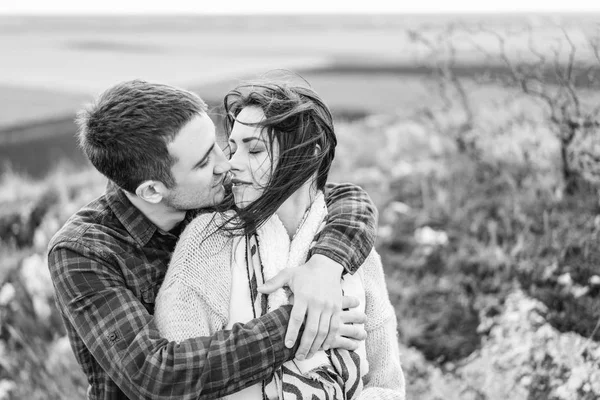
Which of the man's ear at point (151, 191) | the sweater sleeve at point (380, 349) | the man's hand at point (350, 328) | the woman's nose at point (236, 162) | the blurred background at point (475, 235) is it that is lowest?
the blurred background at point (475, 235)

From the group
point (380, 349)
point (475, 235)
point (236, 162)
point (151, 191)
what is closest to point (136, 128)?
point (151, 191)

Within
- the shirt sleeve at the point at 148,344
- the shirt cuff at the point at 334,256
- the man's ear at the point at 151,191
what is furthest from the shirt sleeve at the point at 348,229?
the man's ear at the point at 151,191

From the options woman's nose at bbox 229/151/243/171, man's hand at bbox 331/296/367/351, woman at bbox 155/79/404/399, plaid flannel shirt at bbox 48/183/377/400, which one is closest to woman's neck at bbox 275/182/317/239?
woman at bbox 155/79/404/399

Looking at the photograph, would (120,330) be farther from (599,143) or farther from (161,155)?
(599,143)

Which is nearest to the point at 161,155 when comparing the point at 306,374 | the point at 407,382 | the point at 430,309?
the point at 306,374

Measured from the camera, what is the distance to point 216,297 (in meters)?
2.23

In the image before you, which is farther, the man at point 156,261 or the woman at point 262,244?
the woman at point 262,244

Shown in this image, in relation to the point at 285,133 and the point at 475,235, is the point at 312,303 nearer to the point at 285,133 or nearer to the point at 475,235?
the point at 285,133

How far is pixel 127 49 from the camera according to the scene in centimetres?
2802

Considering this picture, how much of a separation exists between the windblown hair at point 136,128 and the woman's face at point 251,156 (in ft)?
0.79

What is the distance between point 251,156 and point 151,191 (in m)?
0.43

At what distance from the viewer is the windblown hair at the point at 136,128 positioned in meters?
2.35

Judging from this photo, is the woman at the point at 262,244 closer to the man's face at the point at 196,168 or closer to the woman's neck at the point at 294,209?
the woman's neck at the point at 294,209

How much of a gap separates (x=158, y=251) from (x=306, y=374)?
2.31 ft
